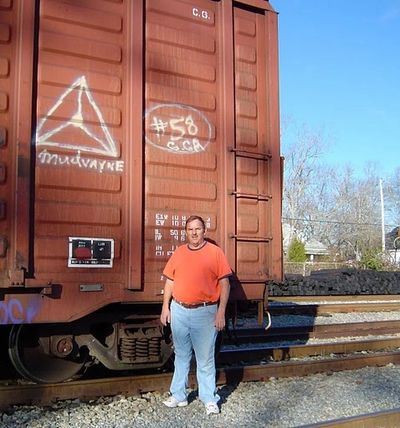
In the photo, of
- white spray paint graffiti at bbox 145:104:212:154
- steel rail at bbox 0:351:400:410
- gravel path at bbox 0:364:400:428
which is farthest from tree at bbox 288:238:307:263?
white spray paint graffiti at bbox 145:104:212:154

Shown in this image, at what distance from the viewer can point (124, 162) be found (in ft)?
18.1

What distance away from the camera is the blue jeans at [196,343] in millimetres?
5309

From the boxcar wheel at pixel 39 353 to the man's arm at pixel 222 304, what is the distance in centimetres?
144

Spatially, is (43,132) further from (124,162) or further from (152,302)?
(152,302)

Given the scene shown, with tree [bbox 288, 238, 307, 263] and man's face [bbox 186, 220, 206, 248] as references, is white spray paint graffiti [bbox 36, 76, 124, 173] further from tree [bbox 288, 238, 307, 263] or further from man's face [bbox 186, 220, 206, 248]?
tree [bbox 288, 238, 307, 263]

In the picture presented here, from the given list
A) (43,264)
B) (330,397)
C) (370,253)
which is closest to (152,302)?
Answer: (43,264)

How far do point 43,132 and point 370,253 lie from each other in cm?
2821

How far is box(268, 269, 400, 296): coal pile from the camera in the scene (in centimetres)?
1880

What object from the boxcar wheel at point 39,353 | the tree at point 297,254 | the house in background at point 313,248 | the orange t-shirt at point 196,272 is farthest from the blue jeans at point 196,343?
the house in background at point 313,248

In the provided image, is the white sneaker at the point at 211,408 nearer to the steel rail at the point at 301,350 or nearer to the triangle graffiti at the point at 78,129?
the steel rail at the point at 301,350

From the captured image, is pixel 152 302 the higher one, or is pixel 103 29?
pixel 103 29

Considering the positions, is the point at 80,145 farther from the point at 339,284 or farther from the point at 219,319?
the point at 339,284

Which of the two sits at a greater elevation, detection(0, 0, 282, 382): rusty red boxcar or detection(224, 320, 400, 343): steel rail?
detection(0, 0, 282, 382): rusty red boxcar

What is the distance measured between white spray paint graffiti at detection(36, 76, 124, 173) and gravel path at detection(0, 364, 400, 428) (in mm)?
2247
